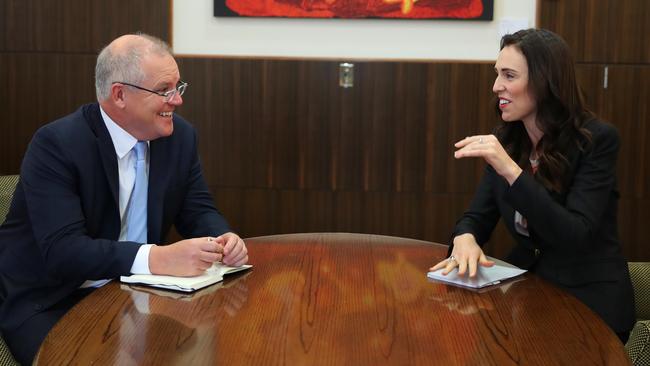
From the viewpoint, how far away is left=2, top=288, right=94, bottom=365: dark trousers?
230 centimetres

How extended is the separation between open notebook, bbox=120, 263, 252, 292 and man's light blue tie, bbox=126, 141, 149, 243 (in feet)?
1.44

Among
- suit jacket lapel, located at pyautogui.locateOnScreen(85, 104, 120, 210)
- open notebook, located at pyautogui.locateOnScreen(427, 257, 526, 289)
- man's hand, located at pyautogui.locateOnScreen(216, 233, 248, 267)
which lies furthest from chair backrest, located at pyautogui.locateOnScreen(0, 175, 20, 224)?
open notebook, located at pyautogui.locateOnScreen(427, 257, 526, 289)

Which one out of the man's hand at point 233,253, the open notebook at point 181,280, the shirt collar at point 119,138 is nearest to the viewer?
the open notebook at point 181,280

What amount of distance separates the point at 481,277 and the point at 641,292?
0.78m

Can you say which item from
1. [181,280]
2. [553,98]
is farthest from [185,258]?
[553,98]

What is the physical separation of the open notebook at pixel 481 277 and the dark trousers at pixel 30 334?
116cm

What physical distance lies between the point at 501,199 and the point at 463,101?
2339 millimetres

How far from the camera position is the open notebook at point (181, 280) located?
2.17m

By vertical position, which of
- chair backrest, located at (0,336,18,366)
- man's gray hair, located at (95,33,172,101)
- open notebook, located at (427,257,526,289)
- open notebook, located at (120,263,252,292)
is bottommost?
chair backrest, located at (0,336,18,366)

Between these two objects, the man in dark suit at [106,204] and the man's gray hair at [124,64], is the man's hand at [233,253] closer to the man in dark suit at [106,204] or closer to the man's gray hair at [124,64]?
the man in dark suit at [106,204]

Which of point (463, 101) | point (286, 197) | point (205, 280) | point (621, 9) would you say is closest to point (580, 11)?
point (621, 9)

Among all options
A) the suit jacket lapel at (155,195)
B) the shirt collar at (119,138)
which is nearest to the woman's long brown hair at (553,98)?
the suit jacket lapel at (155,195)

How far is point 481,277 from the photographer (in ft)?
7.73

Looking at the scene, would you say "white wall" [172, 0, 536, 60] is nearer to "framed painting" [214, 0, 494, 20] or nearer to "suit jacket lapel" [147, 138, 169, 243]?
"framed painting" [214, 0, 494, 20]
